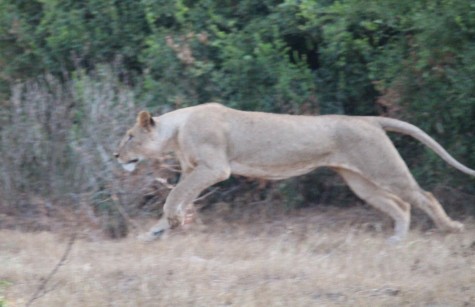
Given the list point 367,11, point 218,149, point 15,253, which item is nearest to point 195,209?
point 218,149

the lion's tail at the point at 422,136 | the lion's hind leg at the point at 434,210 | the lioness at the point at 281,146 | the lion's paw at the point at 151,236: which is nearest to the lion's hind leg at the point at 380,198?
the lioness at the point at 281,146

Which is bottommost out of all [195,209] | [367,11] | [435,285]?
[195,209]

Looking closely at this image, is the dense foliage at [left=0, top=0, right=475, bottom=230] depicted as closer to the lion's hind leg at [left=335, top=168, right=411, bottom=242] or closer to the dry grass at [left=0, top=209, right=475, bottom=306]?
the lion's hind leg at [left=335, top=168, right=411, bottom=242]

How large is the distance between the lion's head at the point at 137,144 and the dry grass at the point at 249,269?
74 cm

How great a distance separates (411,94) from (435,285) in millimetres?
2983

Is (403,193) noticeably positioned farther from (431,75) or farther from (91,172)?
(91,172)

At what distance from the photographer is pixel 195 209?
31.1ft

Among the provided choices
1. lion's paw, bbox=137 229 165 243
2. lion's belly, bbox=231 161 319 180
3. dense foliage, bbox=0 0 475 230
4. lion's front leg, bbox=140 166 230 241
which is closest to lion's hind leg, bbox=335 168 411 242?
lion's belly, bbox=231 161 319 180

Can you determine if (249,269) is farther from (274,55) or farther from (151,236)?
(274,55)

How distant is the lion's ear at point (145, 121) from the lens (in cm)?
862

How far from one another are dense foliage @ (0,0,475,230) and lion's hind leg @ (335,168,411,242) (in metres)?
0.67

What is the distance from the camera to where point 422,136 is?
8.77m

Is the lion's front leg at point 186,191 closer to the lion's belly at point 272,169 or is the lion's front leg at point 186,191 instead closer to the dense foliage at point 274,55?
the lion's belly at point 272,169

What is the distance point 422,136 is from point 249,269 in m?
2.41
